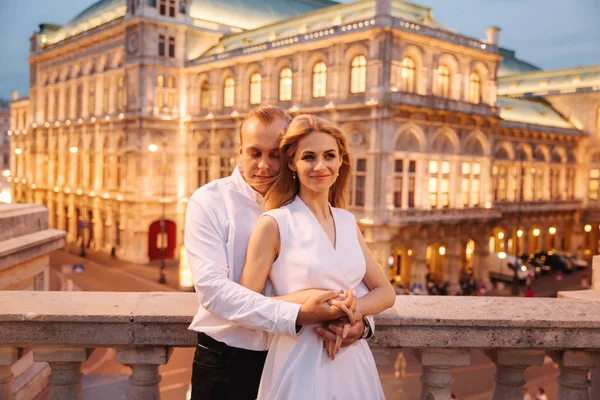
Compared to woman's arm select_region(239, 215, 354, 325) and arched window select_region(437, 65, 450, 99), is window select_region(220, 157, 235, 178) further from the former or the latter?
woman's arm select_region(239, 215, 354, 325)

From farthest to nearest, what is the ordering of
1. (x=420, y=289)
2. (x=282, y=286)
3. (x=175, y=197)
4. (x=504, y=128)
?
(x=175, y=197) < (x=504, y=128) < (x=420, y=289) < (x=282, y=286)

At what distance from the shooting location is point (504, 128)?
1650 inches

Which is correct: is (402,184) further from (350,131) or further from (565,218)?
(565,218)

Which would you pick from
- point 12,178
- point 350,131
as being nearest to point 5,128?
point 12,178

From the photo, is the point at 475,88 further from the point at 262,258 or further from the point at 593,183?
the point at 262,258

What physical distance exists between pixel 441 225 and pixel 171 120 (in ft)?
70.5

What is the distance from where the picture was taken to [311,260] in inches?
Result: 140

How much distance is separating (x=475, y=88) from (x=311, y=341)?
3500cm

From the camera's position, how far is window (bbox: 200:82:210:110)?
43156mm

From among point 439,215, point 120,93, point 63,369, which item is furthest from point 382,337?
point 120,93

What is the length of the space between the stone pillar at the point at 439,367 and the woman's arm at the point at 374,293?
2.38 ft

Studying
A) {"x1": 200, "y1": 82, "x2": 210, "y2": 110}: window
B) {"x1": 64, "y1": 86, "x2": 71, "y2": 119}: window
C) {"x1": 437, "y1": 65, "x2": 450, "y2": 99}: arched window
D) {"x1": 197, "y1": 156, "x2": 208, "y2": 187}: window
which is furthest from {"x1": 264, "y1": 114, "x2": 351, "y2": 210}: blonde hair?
{"x1": 64, "y1": 86, "x2": 71, "y2": 119}: window

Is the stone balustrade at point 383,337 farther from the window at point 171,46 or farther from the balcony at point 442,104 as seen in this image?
the window at point 171,46

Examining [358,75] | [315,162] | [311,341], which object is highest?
[358,75]
